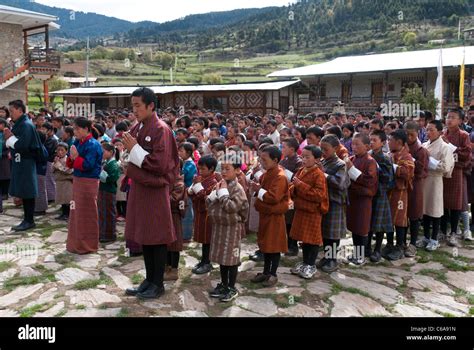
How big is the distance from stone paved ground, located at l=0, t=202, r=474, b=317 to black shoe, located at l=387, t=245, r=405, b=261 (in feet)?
0.40

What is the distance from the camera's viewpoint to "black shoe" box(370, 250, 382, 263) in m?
5.88

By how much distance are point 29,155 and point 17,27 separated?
24.1 metres

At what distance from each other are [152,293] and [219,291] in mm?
684

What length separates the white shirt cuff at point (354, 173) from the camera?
17.6 ft

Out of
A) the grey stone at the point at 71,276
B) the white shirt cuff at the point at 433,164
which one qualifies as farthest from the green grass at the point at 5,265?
the white shirt cuff at the point at 433,164

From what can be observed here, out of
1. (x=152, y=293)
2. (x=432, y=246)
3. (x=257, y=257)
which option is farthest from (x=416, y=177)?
(x=152, y=293)

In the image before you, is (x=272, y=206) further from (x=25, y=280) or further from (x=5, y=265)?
(x=5, y=265)

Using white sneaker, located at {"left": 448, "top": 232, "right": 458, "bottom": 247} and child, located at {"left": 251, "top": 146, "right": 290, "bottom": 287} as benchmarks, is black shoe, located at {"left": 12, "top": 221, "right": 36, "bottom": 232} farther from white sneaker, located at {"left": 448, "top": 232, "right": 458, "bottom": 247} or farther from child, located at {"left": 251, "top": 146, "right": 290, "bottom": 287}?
white sneaker, located at {"left": 448, "top": 232, "right": 458, "bottom": 247}

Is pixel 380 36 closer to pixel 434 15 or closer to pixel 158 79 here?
pixel 434 15

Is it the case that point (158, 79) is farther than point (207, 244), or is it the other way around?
point (158, 79)

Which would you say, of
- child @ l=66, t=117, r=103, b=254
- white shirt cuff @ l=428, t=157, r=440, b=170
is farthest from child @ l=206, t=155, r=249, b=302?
white shirt cuff @ l=428, t=157, r=440, b=170

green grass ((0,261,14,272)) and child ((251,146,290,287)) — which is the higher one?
child ((251,146,290,287))

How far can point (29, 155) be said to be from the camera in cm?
678
